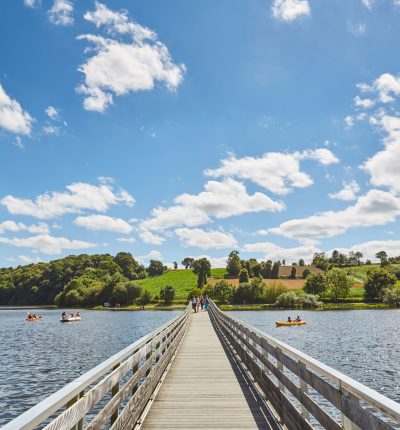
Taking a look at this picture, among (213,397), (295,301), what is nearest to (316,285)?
A: (295,301)

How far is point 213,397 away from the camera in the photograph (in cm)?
780

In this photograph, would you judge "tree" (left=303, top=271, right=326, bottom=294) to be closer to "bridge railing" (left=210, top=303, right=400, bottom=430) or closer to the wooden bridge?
the wooden bridge

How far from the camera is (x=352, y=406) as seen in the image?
10.8 ft

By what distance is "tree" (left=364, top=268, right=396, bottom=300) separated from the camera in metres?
101

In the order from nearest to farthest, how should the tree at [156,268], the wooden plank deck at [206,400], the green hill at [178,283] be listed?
1. the wooden plank deck at [206,400]
2. the green hill at [178,283]
3. the tree at [156,268]

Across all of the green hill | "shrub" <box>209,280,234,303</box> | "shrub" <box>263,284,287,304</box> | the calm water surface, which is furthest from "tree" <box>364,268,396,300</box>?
the calm water surface

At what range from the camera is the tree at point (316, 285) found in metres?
105

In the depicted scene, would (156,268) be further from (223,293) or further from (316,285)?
(316,285)

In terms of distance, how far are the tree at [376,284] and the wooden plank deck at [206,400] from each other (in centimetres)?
9922

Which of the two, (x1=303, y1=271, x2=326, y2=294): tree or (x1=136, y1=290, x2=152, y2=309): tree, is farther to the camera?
(x1=136, y1=290, x2=152, y2=309): tree

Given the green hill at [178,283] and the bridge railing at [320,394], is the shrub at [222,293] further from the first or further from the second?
the bridge railing at [320,394]

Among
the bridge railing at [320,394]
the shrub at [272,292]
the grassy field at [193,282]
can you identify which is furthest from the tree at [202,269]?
the bridge railing at [320,394]

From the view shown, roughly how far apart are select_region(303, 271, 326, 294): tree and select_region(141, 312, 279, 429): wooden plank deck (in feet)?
324

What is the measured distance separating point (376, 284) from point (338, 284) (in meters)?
9.38
